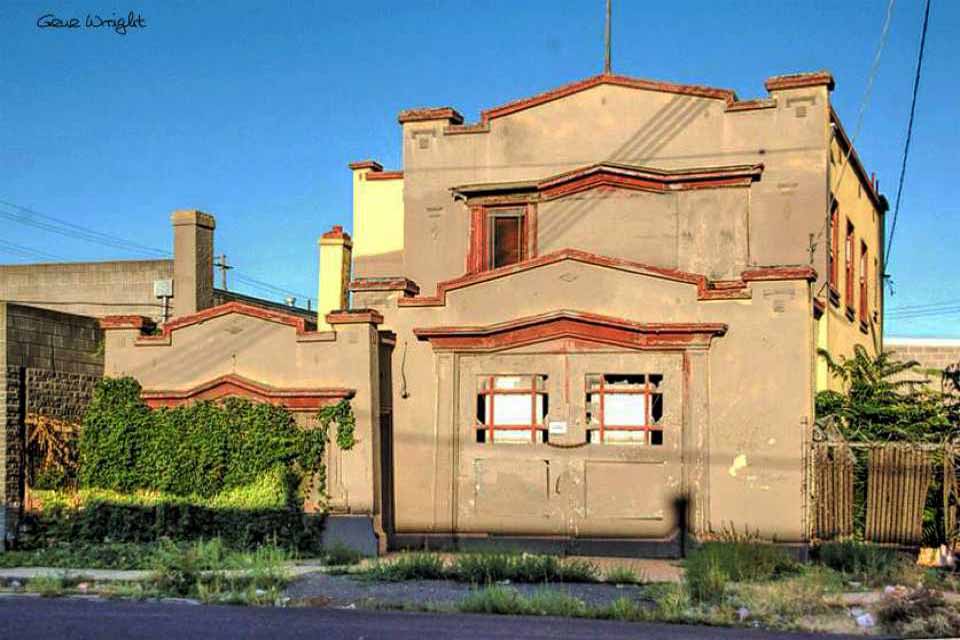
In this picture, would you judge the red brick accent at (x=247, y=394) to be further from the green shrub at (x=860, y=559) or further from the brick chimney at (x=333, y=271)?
the green shrub at (x=860, y=559)

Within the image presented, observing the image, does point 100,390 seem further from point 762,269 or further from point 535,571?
point 762,269

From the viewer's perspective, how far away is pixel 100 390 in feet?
67.4

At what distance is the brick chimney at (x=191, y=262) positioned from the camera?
950 inches

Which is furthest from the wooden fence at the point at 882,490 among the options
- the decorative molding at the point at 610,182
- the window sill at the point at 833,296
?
the decorative molding at the point at 610,182

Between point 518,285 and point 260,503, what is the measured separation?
534cm

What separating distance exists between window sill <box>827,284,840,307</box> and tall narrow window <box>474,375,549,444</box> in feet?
17.0

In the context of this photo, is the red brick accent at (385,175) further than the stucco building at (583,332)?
Yes

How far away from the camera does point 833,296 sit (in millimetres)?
21266

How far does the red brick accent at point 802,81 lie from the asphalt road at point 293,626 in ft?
36.1

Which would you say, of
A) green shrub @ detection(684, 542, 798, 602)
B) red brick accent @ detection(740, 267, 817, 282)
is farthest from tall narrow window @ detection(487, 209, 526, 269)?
green shrub @ detection(684, 542, 798, 602)

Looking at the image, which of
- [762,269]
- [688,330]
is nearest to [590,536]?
[688,330]

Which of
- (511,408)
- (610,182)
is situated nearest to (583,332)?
(511,408)

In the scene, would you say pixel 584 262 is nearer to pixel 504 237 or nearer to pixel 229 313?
pixel 504 237

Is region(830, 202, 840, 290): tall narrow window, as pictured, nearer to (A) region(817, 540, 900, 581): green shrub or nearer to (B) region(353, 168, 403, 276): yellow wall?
(A) region(817, 540, 900, 581): green shrub
